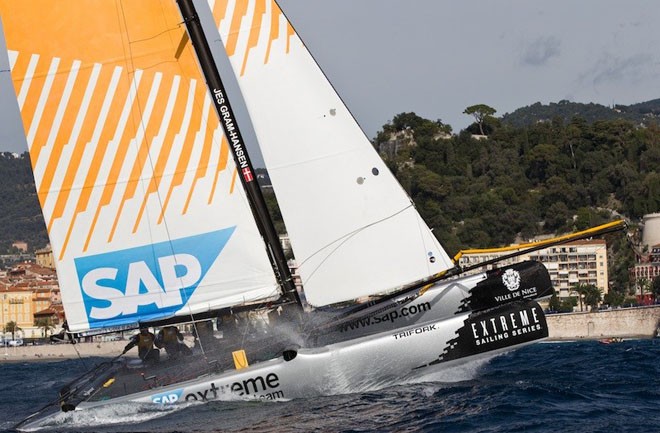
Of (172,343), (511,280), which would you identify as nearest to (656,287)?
(511,280)

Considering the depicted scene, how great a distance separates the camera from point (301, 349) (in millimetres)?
15477

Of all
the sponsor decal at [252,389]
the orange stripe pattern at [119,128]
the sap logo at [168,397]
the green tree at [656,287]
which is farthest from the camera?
the green tree at [656,287]

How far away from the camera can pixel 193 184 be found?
16.5m

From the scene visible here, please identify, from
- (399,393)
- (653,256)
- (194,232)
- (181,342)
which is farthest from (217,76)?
(653,256)

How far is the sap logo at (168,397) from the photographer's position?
50.6 ft

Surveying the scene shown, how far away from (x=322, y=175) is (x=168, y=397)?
3.48 meters

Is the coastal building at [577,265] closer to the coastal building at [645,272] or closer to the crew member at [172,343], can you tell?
the coastal building at [645,272]

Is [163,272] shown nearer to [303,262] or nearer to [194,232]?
[194,232]

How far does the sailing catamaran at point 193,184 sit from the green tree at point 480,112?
436 ft

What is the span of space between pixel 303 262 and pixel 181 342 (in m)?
2.16

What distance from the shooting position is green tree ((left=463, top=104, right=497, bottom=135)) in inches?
5871

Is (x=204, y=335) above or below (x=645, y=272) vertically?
below

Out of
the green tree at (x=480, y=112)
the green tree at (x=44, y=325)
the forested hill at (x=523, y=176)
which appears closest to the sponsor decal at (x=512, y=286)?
the green tree at (x=44, y=325)

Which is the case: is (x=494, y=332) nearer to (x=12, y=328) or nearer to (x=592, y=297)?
(x=592, y=297)
